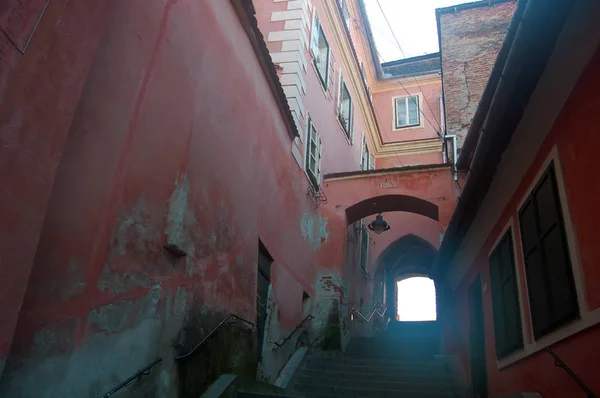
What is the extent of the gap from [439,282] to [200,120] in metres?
7.30

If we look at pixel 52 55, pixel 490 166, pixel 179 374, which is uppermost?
pixel 490 166

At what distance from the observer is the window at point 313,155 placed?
38.2 ft

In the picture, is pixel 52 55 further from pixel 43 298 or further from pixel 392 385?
pixel 392 385

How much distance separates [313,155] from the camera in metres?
12.3

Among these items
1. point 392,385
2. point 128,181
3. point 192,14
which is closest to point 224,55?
point 192,14

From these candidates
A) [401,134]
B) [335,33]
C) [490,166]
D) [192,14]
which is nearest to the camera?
[490,166]

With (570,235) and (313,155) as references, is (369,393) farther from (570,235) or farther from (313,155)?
(313,155)

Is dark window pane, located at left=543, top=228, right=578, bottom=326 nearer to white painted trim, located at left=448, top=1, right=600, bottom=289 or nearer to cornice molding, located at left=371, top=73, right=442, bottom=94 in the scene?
white painted trim, located at left=448, top=1, right=600, bottom=289

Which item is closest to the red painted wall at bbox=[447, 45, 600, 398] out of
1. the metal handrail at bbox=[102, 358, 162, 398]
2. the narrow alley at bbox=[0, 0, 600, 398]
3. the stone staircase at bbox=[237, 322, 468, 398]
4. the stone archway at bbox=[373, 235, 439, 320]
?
the narrow alley at bbox=[0, 0, 600, 398]

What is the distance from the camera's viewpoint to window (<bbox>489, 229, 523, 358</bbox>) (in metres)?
A: 5.14

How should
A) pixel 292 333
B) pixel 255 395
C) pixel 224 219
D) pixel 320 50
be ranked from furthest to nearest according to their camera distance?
pixel 320 50 → pixel 292 333 → pixel 224 219 → pixel 255 395

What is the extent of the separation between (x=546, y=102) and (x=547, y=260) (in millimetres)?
1282

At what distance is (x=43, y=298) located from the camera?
11.5 feet

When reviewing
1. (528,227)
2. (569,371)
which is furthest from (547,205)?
(569,371)
